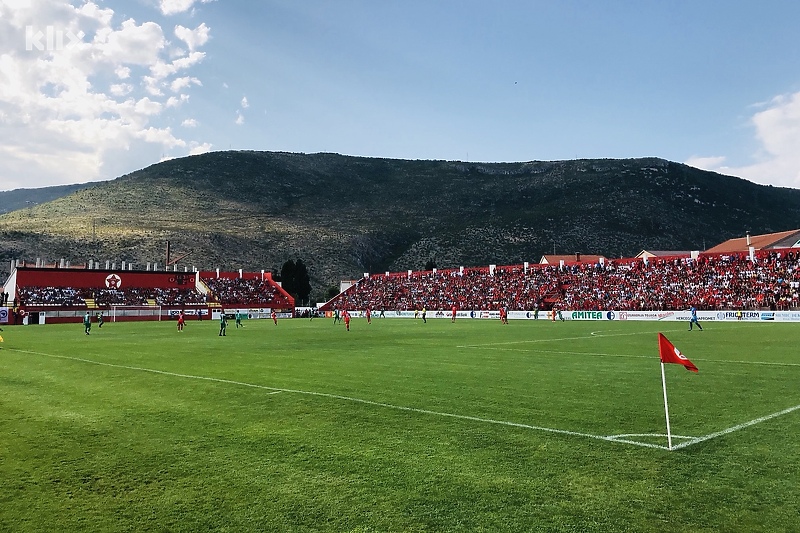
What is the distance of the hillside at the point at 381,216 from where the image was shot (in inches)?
4724

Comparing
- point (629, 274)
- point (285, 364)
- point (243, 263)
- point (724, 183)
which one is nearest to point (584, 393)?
point (285, 364)

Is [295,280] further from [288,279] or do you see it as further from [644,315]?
[644,315]

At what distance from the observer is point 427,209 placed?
170m

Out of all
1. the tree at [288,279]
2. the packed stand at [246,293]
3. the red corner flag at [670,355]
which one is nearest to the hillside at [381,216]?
the tree at [288,279]

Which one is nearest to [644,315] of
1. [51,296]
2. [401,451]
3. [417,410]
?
[417,410]

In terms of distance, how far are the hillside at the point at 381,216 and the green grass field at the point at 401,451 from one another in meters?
104

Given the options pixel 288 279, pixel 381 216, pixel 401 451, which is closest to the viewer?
pixel 401 451

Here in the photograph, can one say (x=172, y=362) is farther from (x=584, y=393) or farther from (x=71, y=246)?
(x=71, y=246)

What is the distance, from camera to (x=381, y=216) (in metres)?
164

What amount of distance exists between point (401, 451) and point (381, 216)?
6188 inches

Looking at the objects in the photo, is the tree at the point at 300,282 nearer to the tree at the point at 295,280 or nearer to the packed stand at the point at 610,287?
the tree at the point at 295,280

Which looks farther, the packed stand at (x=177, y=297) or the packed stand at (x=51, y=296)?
the packed stand at (x=177, y=297)

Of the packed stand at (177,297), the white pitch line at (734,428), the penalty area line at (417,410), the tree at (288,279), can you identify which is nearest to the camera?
the white pitch line at (734,428)

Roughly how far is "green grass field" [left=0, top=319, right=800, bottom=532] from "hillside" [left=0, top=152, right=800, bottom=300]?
104 metres
